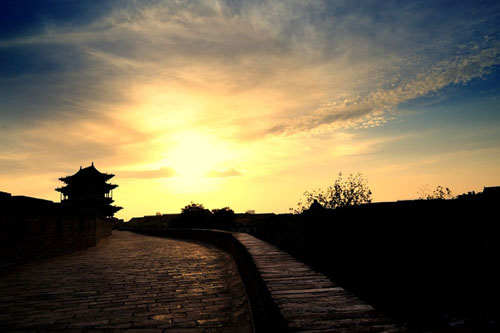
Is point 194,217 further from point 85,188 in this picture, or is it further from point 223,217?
point 85,188

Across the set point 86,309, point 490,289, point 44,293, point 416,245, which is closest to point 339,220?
point 416,245

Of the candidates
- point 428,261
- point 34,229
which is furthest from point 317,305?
point 34,229

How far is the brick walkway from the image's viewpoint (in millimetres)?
3846

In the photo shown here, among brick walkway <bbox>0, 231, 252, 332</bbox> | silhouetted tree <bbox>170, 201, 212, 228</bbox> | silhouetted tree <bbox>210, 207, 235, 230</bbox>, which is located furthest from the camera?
silhouetted tree <bbox>170, 201, 212, 228</bbox>

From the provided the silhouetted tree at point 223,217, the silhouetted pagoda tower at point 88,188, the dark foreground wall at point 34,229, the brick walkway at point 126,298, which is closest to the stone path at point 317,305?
the brick walkway at point 126,298

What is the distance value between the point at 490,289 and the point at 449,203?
116 centimetres

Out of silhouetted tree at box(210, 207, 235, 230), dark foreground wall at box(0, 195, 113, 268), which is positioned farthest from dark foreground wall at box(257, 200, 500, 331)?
silhouetted tree at box(210, 207, 235, 230)

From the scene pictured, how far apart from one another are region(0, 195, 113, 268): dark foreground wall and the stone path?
708 cm

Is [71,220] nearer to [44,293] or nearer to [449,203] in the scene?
[44,293]

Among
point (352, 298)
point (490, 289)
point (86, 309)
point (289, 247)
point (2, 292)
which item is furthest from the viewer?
point (289, 247)

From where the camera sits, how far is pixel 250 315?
4023 mm

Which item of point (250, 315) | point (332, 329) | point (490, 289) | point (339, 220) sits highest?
point (339, 220)

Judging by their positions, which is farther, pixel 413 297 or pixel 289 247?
pixel 289 247

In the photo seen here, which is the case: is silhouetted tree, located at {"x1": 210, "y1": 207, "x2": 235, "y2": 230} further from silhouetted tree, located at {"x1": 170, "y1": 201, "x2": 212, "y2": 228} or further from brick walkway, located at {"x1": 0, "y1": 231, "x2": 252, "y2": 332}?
brick walkway, located at {"x1": 0, "y1": 231, "x2": 252, "y2": 332}
